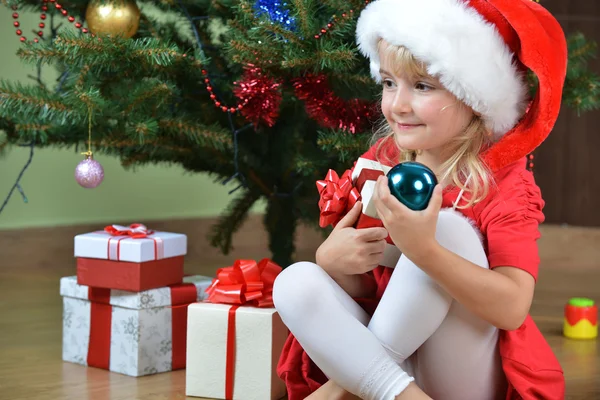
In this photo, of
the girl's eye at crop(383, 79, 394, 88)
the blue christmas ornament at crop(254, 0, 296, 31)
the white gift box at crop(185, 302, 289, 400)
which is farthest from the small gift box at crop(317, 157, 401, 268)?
the blue christmas ornament at crop(254, 0, 296, 31)

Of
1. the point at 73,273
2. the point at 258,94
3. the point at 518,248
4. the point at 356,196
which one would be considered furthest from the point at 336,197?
the point at 73,273

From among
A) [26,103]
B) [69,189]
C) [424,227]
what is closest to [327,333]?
[424,227]

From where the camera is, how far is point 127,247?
1514 millimetres

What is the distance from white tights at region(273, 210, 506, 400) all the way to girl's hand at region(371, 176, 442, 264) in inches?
2.9

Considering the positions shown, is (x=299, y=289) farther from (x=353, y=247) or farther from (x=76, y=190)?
(x=76, y=190)

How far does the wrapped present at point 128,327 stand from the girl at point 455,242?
423 mm

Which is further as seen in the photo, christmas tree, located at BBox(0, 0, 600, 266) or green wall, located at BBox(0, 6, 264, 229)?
green wall, located at BBox(0, 6, 264, 229)

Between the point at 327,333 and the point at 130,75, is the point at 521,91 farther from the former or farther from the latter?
the point at 130,75

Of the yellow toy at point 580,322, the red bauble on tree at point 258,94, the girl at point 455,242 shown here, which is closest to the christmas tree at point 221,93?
the red bauble on tree at point 258,94

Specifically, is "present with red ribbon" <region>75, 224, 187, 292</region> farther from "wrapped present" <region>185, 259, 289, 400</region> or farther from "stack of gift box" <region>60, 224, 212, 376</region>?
"wrapped present" <region>185, 259, 289, 400</region>

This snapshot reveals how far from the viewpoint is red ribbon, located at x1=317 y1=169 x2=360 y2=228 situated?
3.86 feet

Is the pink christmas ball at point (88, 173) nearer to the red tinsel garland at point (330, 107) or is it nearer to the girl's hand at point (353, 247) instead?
the red tinsel garland at point (330, 107)

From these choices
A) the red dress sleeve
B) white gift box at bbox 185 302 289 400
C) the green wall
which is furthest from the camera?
the green wall

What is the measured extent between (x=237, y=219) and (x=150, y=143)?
13.1 inches
